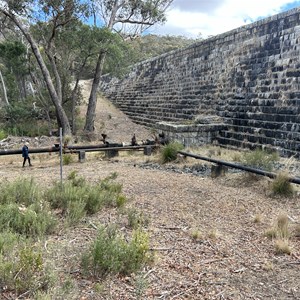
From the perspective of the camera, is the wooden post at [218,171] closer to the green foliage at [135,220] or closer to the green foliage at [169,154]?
the green foliage at [169,154]

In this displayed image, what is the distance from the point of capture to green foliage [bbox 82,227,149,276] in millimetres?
3338

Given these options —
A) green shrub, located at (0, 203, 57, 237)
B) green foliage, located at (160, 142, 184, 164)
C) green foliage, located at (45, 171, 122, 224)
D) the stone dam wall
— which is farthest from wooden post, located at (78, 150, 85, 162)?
green shrub, located at (0, 203, 57, 237)

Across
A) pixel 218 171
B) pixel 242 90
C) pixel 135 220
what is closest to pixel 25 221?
pixel 135 220

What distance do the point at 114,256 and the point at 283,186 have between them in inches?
163

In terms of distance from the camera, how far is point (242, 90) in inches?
498

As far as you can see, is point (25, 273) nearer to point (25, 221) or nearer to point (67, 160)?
point (25, 221)

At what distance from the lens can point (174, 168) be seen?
9438 millimetres

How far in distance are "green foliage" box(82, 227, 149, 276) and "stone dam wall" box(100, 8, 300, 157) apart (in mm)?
7300

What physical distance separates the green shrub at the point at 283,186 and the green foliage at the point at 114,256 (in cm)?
369

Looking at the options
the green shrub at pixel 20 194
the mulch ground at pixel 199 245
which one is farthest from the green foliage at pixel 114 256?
the green shrub at pixel 20 194

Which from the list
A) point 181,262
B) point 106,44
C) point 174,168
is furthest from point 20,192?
point 106,44

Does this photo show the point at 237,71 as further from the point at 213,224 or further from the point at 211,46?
the point at 213,224

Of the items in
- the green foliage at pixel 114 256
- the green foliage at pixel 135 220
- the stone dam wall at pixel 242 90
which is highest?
the stone dam wall at pixel 242 90

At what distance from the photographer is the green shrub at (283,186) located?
6.48m
